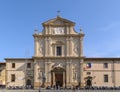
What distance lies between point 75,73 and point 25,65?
11.5m

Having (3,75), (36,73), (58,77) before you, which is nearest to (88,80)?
(58,77)

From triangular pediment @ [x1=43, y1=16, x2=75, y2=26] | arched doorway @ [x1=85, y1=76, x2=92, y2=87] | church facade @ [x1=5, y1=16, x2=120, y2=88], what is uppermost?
triangular pediment @ [x1=43, y1=16, x2=75, y2=26]

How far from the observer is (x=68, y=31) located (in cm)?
7750

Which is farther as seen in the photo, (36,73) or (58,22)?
(58,22)

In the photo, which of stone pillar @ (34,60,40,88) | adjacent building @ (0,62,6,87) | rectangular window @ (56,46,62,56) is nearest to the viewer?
stone pillar @ (34,60,40,88)

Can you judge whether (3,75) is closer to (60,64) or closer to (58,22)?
(60,64)

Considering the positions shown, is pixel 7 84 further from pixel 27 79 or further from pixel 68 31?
pixel 68 31

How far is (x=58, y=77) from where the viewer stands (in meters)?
76.4

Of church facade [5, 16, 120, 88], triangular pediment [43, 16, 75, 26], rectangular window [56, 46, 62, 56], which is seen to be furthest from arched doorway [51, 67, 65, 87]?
triangular pediment [43, 16, 75, 26]

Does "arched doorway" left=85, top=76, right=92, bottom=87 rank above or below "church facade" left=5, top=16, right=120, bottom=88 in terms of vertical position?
below

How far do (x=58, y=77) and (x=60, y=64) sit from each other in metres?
2.95

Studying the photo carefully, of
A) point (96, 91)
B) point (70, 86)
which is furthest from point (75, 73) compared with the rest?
point (96, 91)

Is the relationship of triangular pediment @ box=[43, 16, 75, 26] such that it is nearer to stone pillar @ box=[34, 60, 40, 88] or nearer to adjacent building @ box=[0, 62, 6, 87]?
stone pillar @ box=[34, 60, 40, 88]

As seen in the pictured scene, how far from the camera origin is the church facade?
2987 inches
